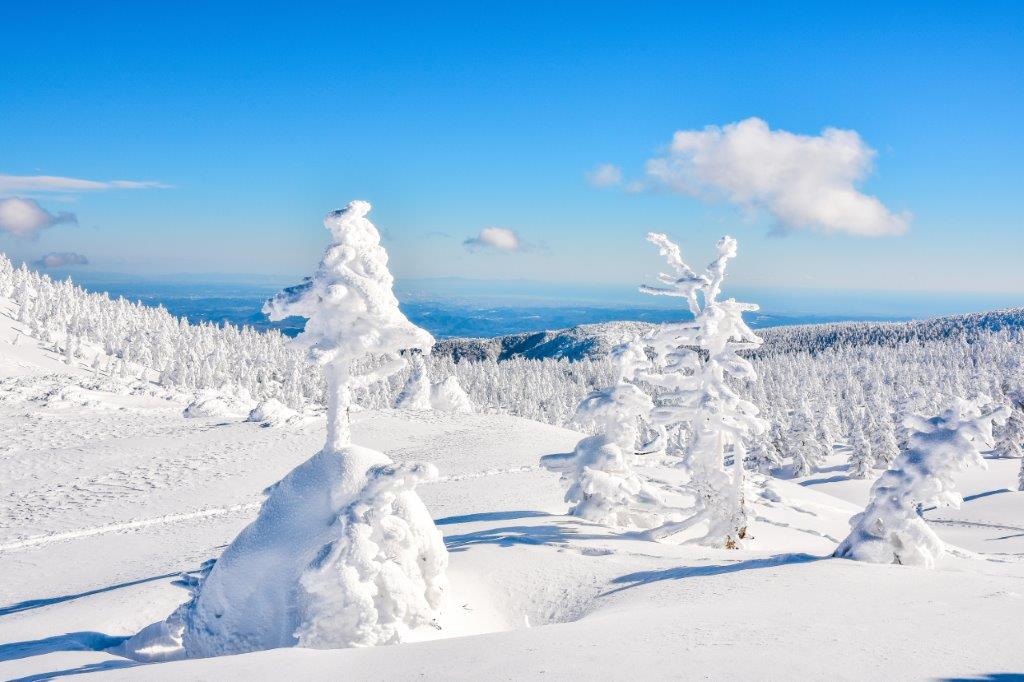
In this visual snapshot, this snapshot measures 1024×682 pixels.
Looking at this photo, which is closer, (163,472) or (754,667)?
(754,667)

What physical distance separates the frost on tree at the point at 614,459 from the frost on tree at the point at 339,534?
8.76 m

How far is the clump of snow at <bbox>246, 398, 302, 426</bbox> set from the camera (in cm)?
4384

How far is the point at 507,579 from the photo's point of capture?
1633 centimetres

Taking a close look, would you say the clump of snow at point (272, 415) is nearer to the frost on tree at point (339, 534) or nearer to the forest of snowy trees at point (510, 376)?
the forest of snowy trees at point (510, 376)

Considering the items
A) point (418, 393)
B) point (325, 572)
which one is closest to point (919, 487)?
point (325, 572)

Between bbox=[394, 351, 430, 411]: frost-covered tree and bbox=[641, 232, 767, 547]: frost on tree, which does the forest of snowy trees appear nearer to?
bbox=[394, 351, 430, 411]: frost-covered tree

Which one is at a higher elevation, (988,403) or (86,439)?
(988,403)

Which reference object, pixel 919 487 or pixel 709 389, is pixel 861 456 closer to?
pixel 709 389

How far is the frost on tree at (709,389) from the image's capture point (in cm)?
1978

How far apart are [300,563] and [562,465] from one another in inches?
428

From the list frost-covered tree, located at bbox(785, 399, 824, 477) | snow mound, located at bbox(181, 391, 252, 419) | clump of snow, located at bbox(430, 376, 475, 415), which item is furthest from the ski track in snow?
frost-covered tree, located at bbox(785, 399, 824, 477)

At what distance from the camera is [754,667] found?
909cm

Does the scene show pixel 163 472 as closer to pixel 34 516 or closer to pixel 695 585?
pixel 34 516

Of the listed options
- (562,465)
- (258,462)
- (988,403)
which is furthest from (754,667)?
(258,462)
